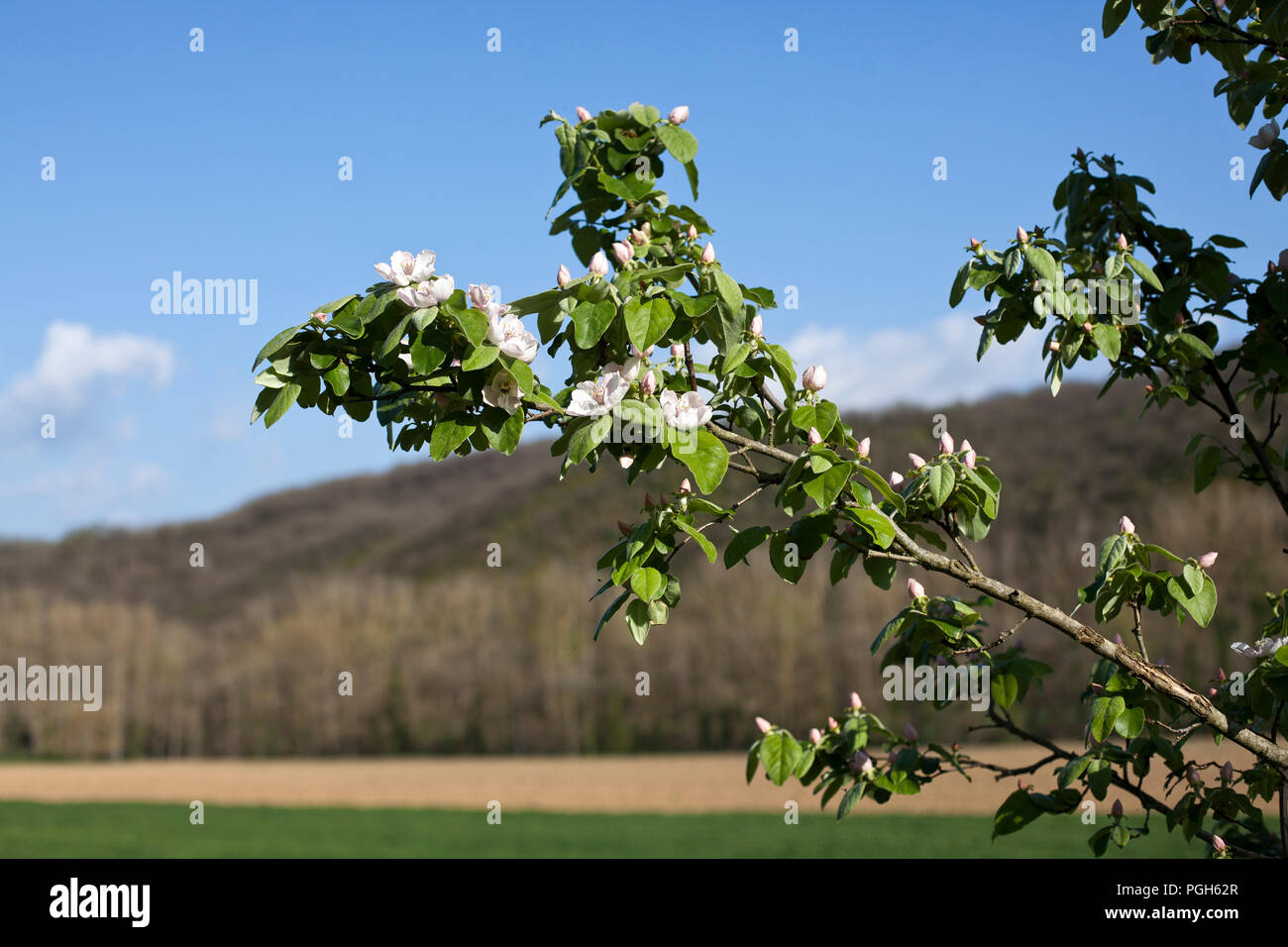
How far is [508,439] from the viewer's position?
7.67 feet

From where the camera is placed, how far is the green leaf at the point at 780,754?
10.3 feet

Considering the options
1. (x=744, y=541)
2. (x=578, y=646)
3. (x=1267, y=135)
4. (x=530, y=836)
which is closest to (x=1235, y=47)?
(x=1267, y=135)

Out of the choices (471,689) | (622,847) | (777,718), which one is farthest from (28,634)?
(622,847)

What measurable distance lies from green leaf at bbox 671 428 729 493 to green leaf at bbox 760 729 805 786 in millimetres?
1250

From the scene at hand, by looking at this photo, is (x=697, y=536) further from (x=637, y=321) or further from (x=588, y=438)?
(x=637, y=321)

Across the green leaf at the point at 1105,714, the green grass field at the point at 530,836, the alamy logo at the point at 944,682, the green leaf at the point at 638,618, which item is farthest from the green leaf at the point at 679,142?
the green grass field at the point at 530,836

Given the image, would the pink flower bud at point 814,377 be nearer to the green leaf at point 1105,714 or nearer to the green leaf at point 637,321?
the green leaf at point 637,321

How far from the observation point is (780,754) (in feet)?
10.6

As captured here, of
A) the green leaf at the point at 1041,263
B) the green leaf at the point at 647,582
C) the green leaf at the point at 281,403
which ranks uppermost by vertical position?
the green leaf at the point at 1041,263

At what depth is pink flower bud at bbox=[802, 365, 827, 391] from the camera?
2.70 m

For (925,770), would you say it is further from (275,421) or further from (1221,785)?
(275,421)

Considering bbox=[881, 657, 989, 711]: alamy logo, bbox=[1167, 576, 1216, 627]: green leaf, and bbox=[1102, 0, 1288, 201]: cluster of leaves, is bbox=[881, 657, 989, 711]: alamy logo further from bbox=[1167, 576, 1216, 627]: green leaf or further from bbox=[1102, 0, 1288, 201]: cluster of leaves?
bbox=[1102, 0, 1288, 201]: cluster of leaves

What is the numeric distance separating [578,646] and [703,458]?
57.0m
